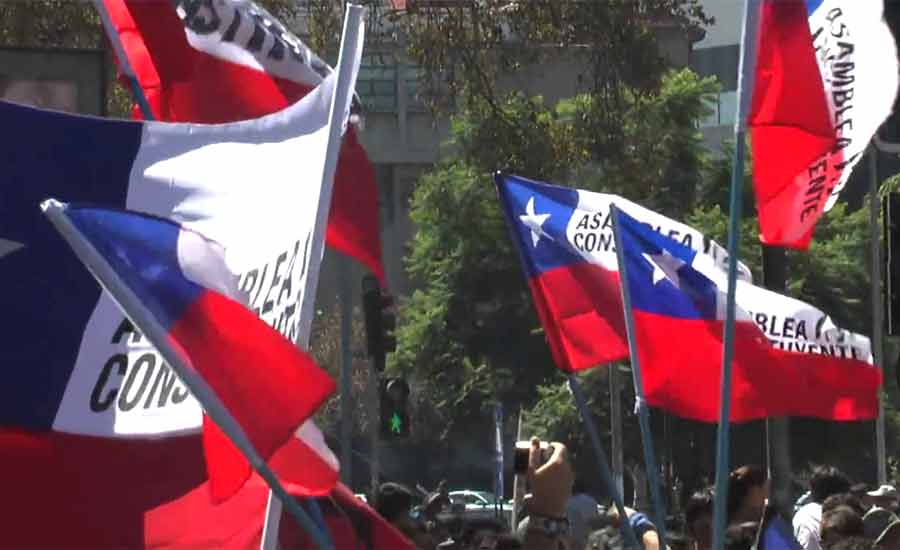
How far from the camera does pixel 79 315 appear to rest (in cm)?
635

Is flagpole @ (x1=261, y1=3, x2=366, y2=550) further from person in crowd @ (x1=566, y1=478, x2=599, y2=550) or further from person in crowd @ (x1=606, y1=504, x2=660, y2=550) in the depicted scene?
person in crowd @ (x1=566, y1=478, x2=599, y2=550)

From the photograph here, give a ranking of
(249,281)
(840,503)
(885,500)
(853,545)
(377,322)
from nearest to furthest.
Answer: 1. (249,281)
2. (853,545)
3. (840,503)
4. (885,500)
5. (377,322)

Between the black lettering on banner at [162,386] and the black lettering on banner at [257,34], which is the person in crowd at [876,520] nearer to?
the black lettering on banner at [257,34]

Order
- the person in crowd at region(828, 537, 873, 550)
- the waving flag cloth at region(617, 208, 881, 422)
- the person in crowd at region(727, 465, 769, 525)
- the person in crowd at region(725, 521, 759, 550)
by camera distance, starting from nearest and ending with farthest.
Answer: the person in crowd at region(828, 537, 873, 550) → the person in crowd at region(725, 521, 759, 550) → the person in crowd at region(727, 465, 769, 525) → the waving flag cloth at region(617, 208, 881, 422)

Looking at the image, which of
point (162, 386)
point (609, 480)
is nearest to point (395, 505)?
point (609, 480)

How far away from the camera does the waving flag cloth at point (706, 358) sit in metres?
9.27

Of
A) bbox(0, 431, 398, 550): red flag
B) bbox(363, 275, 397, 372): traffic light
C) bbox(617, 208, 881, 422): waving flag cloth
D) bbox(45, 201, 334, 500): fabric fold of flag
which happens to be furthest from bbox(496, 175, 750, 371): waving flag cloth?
bbox(363, 275, 397, 372): traffic light

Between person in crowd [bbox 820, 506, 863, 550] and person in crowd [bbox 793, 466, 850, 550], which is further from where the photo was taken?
person in crowd [bbox 793, 466, 850, 550]

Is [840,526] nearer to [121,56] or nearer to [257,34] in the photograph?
[257,34]

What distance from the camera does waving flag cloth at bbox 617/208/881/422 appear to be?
30.4 ft

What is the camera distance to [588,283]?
393 inches

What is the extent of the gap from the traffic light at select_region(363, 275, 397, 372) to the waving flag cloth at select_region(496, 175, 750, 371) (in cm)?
899

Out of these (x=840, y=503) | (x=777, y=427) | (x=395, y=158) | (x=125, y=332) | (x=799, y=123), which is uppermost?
(x=799, y=123)

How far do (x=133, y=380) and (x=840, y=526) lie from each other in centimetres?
343
